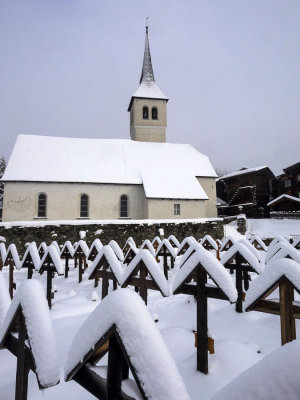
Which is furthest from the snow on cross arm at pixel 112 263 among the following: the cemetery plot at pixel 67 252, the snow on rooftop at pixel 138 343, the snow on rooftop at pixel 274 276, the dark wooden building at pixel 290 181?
the dark wooden building at pixel 290 181

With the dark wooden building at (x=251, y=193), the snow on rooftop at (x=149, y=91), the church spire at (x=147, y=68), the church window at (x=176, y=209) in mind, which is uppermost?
the church spire at (x=147, y=68)

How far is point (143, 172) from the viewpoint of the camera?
24.9 m

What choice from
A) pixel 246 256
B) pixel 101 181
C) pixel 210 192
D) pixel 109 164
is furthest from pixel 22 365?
pixel 210 192

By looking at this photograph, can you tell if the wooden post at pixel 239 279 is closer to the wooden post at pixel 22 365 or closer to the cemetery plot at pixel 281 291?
the cemetery plot at pixel 281 291

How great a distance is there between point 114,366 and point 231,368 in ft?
9.09

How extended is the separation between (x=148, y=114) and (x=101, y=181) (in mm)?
13285

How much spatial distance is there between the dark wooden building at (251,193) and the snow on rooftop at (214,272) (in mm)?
32129

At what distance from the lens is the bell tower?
3128 centimetres

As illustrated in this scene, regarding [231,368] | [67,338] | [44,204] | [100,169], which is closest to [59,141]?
[100,169]

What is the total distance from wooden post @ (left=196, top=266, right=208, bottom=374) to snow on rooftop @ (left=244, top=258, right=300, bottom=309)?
76 cm

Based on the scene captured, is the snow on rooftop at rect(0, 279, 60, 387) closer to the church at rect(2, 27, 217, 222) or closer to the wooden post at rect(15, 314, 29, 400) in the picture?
the wooden post at rect(15, 314, 29, 400)

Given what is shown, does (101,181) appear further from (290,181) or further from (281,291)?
(290,181)

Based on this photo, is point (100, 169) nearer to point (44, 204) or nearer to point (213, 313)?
point (44, 204)

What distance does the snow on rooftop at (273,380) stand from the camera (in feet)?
2.26
